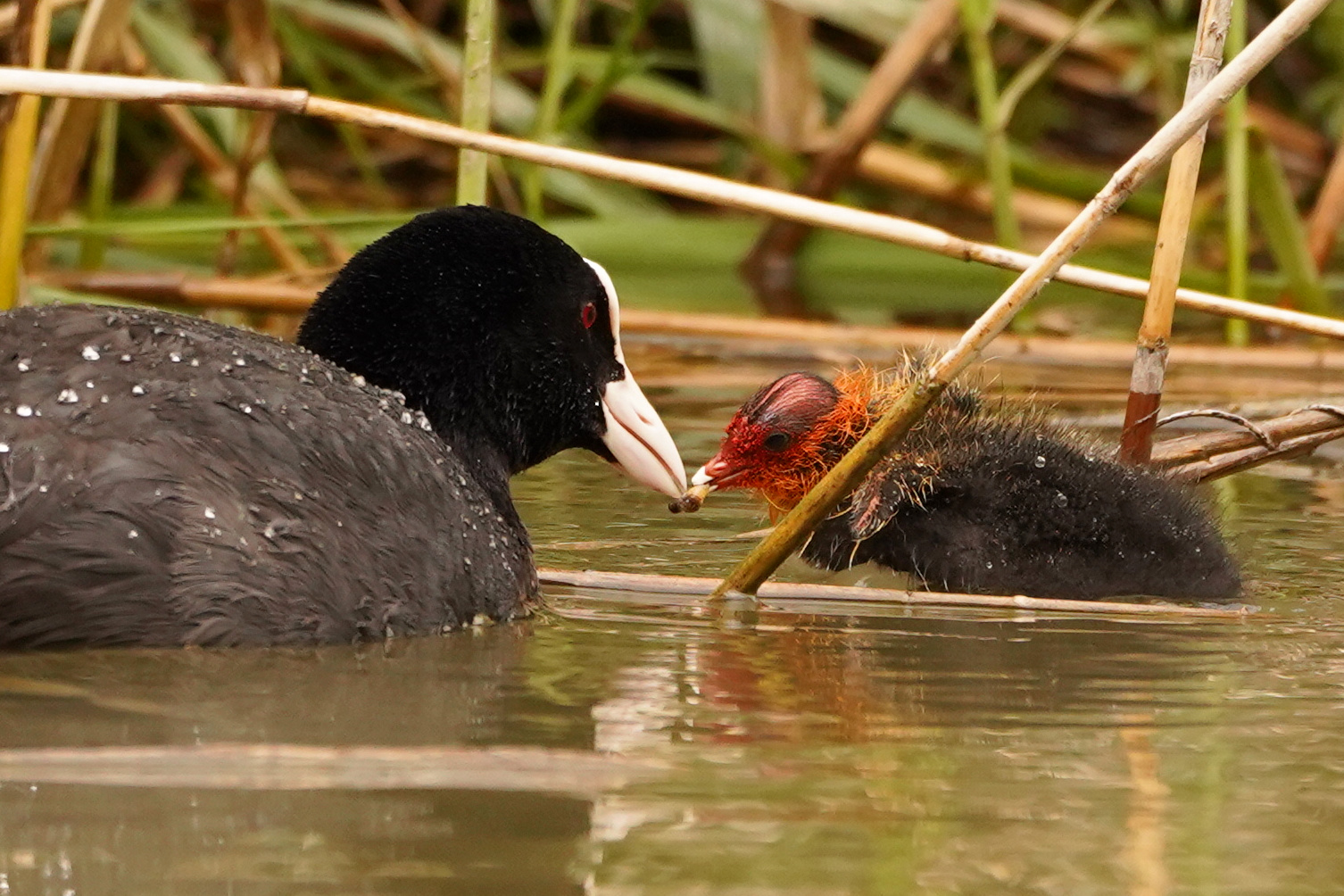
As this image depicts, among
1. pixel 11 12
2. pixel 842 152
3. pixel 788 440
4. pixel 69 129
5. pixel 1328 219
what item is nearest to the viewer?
pixel 788 440

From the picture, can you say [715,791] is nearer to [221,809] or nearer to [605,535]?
[221,809]

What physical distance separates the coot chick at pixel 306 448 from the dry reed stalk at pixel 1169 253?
3.52ft

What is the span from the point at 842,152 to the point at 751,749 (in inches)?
204

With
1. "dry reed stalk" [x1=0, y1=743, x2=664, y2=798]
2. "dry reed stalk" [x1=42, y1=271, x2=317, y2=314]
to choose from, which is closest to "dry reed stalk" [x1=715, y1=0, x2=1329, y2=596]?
"dry reed stalk" [x1=0, y1=743, x2=664, y2=798]

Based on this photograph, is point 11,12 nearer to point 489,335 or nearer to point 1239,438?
point 489,335

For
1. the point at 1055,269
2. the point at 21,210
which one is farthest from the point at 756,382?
the point at 1055,269

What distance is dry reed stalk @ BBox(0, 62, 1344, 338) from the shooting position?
4.00m

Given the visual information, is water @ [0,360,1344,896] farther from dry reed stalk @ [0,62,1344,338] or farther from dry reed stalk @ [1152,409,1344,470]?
dry reed stalk @ [0,62,1344,338]

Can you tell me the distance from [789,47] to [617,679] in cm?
536

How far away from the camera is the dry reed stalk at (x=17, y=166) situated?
5098 millimetres

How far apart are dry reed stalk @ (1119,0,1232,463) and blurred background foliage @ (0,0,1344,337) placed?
1629 millimetres

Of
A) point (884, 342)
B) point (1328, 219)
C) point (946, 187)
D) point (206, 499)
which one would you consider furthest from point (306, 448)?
point (946, 187)

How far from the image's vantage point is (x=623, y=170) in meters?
4.19

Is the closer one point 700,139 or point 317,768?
point 317,768
